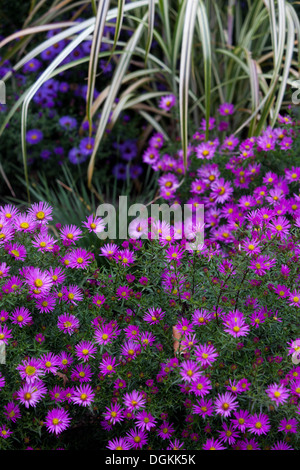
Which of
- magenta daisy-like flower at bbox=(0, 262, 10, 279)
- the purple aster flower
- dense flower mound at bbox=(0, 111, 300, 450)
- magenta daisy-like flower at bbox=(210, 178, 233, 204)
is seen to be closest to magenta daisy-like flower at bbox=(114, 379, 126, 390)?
dense flower mound at bbox=(0, 111, 300, 450)

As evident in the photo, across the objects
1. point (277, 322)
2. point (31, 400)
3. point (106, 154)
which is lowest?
point (31, 400)

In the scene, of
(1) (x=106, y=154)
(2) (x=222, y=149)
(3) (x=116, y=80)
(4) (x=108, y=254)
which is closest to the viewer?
(4) (x=108, y=254)

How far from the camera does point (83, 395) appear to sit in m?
1.01

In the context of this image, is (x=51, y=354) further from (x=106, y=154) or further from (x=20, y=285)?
(x=106, y=154)

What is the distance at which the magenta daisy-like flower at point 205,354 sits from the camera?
99 cm

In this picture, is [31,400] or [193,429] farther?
[193,429]

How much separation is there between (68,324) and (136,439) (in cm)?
25

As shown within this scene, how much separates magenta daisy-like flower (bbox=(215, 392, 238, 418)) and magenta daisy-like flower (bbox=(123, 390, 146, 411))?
136 mm

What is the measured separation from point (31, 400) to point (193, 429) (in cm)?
33

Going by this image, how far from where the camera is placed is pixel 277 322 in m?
1.12

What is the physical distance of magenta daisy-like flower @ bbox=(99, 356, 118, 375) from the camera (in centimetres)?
103

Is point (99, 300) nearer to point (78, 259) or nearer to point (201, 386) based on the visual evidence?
point (78, 259)

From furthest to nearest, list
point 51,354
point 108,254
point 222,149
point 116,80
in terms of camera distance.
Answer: point 116,80, point 222,149, point 108,254, point 51,354
